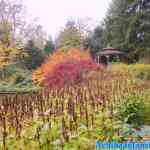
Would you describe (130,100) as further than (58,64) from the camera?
No

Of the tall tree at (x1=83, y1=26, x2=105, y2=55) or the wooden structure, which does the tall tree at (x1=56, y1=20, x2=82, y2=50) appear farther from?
the wooden structure

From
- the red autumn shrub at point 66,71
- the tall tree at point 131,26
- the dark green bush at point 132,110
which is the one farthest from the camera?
the tall tree at point 131,26

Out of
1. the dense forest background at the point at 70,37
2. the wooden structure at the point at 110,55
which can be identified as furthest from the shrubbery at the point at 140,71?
the wooden structure at the point at 110,55

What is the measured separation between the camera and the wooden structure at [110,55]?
29998 mm

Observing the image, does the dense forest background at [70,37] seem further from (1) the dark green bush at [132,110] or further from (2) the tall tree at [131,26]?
(1) the dark green bush at [132,110]

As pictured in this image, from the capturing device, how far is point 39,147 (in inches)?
157

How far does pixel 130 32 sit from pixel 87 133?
22.0 m

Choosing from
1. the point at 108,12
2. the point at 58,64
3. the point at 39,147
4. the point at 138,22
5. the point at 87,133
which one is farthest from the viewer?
the point at 108,12

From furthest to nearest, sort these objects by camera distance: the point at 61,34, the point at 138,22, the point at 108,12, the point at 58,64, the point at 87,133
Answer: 1. the point at 61,34
2. the point at 108,12
3. the point at 138,22
4. the point at 58,64
5. the point at 87,133

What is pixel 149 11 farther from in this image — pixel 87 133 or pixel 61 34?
pixel 87 133

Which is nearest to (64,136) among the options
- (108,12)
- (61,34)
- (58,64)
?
(58,64)

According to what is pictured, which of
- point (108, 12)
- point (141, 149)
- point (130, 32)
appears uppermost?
point (108, 12)

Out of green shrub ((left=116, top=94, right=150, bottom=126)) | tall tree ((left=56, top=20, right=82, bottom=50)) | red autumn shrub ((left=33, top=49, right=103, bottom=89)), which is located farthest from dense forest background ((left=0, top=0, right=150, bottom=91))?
green shrub ((left=116, top=94, right=150, bottom=126))

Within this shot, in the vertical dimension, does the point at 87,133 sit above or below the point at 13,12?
below
